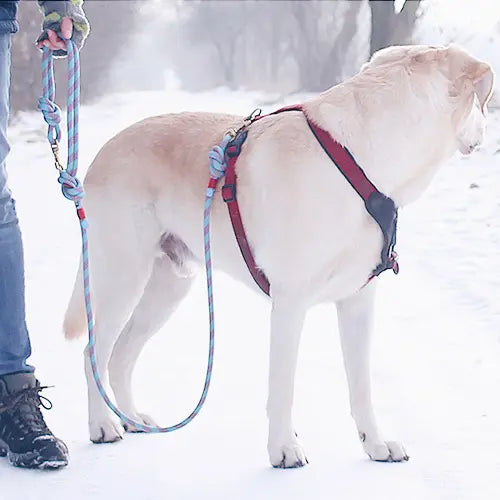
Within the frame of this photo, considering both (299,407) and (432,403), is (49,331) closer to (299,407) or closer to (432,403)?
(299,407)

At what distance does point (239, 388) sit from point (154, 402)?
0.33 m

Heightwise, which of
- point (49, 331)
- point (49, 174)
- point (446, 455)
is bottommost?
point (49, 174)

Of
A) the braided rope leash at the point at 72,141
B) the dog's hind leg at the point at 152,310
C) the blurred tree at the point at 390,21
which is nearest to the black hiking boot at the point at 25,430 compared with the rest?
the braided rope leash at the point at 72,141

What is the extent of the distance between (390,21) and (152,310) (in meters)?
13.5

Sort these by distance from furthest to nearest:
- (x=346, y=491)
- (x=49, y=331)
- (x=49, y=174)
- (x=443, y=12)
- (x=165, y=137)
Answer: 1. (x=443, y=12)
2. (x=49, y=174)
3. (x=49, y=331)
4. (x=165, y=137)
5. (x=346, y=491)

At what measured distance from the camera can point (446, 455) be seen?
2693 mm

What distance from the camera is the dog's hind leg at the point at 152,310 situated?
318 centimetres

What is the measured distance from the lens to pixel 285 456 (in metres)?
2.62

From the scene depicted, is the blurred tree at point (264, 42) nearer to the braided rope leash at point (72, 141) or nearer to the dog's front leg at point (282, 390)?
the braided rope leash at point (72, 141)

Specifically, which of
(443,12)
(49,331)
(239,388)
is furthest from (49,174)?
(239,388)

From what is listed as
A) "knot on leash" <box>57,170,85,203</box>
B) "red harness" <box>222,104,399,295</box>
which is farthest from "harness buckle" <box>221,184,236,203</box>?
"knot on leash" <box>57,170,85,203</box>

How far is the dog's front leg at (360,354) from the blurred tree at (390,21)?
500 inches

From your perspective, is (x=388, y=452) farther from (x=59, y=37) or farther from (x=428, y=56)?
(x=59, y=37)

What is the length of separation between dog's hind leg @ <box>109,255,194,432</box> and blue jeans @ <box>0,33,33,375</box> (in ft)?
1.53
